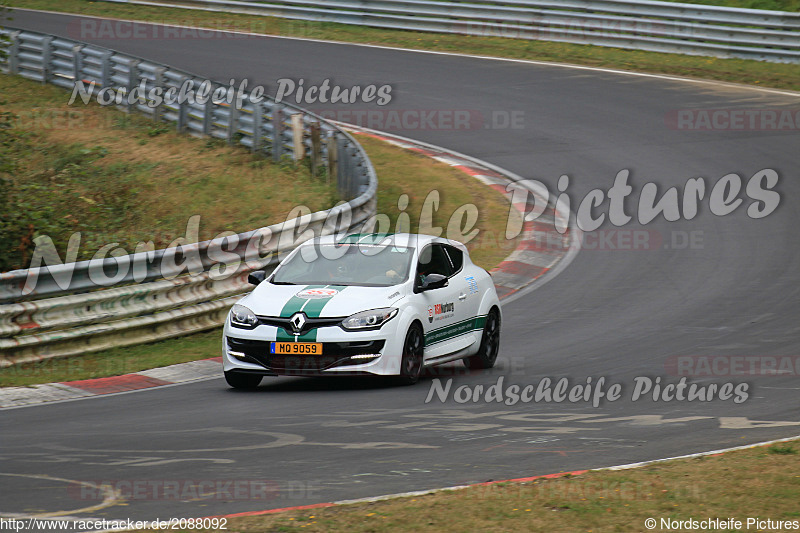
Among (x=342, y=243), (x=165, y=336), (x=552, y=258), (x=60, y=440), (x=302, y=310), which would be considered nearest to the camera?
(x=60, y=440)

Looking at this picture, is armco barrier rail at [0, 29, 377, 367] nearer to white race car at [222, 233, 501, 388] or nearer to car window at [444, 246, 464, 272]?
white race car at [222, 233, 501, 388]

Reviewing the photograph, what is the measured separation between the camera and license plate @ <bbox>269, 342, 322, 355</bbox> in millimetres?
10969

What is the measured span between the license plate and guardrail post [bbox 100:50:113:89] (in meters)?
16.5

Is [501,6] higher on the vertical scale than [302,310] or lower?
higher

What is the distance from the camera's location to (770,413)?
980cm

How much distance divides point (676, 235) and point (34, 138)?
13618mm

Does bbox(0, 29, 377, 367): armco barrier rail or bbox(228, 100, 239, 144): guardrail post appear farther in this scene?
bbox(228, 100, 239, 144): guardrail post

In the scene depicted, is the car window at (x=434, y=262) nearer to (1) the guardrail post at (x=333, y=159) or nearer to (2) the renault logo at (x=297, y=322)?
(2) the renault logo at (x=297, y=322)

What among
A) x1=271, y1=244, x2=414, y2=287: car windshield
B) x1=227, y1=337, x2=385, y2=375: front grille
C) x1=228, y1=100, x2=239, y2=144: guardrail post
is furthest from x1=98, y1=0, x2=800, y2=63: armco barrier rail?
x1=227, y1=337, x2=385, y2=375: front grille

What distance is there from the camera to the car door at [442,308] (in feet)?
38.9

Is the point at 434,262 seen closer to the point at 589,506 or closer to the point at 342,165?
the point at 589,506

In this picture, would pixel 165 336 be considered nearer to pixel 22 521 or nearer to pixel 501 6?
pixel 22 521

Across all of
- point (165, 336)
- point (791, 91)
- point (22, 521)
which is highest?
point (791, 91)

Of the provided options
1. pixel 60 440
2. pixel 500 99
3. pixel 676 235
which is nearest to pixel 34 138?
pixel 500 99
